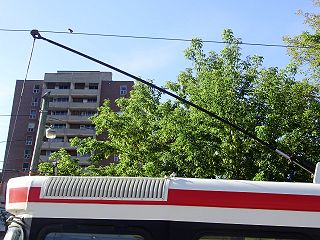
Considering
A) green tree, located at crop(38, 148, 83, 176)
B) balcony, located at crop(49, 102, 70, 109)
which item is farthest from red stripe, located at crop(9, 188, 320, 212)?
balcony, located at crop(49, 102, 70, 109)

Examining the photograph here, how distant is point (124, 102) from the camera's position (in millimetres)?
25297

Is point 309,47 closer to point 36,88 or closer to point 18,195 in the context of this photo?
point 18,195

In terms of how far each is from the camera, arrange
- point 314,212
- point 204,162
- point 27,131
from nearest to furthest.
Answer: point 314,212, point 204,162, point 27,131

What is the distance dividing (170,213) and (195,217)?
229mm

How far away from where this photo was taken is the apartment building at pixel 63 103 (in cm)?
8225

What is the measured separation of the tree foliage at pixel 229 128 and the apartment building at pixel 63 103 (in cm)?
5967

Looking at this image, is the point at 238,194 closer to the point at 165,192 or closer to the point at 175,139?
the point at 165,192

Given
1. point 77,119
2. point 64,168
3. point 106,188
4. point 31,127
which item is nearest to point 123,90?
point 77,119

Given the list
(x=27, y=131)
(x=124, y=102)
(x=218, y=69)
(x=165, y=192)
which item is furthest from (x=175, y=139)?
(x=27, y=131)

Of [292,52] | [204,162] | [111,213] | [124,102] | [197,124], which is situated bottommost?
[111,213]

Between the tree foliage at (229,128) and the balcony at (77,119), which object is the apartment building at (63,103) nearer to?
the balcony at (77,119)

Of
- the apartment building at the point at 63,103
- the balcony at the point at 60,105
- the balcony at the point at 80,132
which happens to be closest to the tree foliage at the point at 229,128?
the balcony at the point at 80,132

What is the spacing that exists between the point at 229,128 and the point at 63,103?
68102 millimetres

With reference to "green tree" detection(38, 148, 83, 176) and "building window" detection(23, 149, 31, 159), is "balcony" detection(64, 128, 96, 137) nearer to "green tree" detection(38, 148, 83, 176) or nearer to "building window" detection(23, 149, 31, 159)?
"building window" detection(23, 149, 31, 159)
